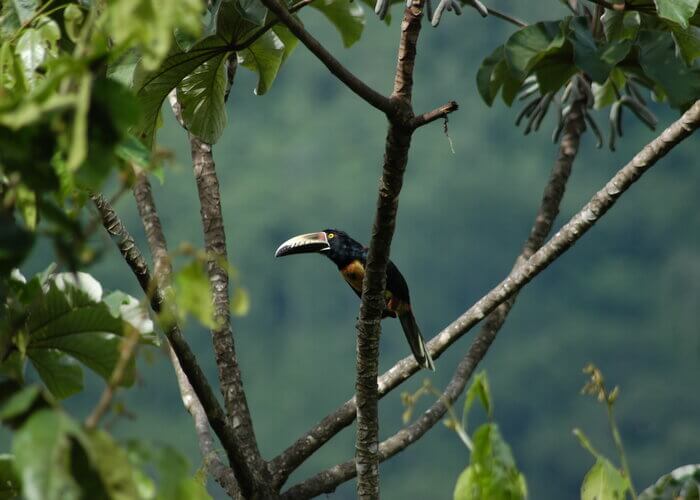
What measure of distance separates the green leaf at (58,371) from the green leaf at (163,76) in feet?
2.34

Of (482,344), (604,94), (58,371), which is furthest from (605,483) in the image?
(604,94)

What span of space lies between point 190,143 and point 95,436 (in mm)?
2650

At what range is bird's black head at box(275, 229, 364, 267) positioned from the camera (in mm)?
4551

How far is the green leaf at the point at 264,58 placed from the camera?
304 cm

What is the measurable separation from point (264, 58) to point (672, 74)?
1.29 metres

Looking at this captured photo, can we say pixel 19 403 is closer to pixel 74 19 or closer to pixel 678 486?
pixel 74 19

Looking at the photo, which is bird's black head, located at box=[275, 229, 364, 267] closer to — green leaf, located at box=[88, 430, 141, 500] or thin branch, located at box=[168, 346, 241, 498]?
thin branch, located at box=[168, 346, 241, 498]

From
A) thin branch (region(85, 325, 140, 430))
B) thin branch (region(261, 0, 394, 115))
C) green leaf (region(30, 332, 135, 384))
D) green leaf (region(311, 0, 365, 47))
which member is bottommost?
thin branch (region(85, 325, 140, 430))

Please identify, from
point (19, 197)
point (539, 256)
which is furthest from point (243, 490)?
point (19, 197)

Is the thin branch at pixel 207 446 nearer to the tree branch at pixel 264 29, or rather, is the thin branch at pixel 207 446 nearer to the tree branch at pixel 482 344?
the tree branch at pixel 482 344

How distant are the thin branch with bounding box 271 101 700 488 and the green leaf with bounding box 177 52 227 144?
932mm

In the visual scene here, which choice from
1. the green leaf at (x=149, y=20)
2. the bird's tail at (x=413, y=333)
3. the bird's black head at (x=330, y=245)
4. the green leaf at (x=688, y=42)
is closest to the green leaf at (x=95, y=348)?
the green leaf at (x=149, y=20)

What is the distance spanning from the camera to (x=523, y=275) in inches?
109

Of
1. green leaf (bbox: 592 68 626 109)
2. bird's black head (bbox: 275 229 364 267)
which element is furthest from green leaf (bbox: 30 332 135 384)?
green leaf (bbox: 592 68 626 109)
